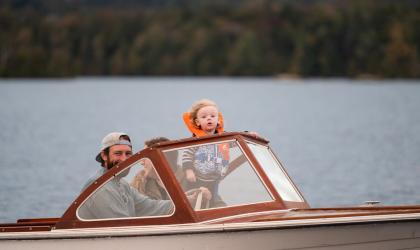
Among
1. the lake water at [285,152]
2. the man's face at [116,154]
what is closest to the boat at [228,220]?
the man's face at [116,154]

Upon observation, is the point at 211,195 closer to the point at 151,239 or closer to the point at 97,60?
the point at 151,239

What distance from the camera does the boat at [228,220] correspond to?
9477mm

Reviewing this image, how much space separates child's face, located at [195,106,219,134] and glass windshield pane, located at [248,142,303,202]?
416 millimetres

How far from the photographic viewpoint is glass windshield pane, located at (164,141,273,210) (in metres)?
10.0

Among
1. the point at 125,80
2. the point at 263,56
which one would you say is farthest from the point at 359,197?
the point at 125,80

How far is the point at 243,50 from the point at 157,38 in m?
11.2

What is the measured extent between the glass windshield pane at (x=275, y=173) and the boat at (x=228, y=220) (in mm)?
15

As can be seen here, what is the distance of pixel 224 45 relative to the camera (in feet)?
484


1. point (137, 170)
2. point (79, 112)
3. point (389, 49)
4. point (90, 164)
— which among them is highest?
point (389, 49)

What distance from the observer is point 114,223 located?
992 centimetres

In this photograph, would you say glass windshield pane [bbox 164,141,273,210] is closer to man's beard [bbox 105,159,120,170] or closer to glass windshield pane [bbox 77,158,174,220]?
glass windshield pane [bbox 77,158,174,220]

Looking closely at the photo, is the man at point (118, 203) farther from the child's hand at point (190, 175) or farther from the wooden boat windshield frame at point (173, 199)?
the child's hand at point (190, 175)

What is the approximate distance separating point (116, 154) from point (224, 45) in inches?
5424

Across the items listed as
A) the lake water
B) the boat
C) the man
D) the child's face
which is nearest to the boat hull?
the boat
